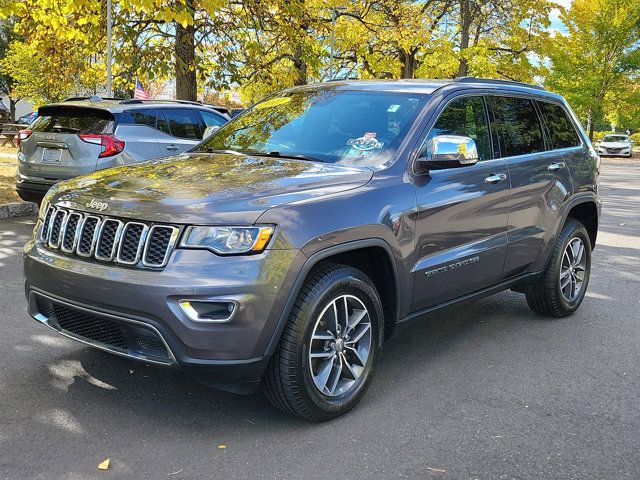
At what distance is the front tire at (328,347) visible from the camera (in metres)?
3.28

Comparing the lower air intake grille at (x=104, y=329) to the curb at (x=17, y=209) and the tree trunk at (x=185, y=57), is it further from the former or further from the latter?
the tree trunk at (x=185, y=57)

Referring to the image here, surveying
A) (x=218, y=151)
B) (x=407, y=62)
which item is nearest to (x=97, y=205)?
(x=218, y=151)

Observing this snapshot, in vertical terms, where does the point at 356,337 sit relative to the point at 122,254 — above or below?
below

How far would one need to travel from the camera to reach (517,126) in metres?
5.02

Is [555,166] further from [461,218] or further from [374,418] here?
[374,418]

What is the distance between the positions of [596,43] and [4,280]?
3942 centimetres

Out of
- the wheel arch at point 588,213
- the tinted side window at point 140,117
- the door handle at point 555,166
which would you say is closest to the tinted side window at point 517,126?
the door handle at point 555,166

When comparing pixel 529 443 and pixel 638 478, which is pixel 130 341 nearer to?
pixel 529 443

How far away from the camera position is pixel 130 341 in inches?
127

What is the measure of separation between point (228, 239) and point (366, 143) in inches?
53.3

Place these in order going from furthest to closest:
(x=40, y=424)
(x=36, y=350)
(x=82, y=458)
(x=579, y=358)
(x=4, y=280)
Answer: (x=4, y=280)
(x=579, y=358)
(x=36, y=350)
(x=40, y=424)
(x=82, y=458)

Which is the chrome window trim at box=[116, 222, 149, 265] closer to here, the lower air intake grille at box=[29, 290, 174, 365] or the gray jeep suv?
the gray jeep suv

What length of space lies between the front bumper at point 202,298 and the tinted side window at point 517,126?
2.31 metres

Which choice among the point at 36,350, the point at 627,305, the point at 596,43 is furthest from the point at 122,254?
the point at 596,43
